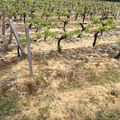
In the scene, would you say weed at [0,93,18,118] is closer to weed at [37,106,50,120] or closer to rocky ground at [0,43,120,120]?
rocky ground at [0,43,120,120]

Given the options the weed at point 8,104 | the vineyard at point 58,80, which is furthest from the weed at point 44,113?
the weed at point 8,104

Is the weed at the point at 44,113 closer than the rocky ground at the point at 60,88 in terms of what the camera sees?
Yes

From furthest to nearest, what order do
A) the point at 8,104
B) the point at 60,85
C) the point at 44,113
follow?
the point at 60,85, the point at 8,104, the point at 44,113

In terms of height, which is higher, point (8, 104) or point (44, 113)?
point (8, 104)

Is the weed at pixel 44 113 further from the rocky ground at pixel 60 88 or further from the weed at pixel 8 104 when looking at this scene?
the weed at pixel 8 104

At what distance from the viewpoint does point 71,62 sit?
10.8 meters

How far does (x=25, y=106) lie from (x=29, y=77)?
1.20 metres

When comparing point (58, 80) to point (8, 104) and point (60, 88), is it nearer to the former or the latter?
point (60, 88)

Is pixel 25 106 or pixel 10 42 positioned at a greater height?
pixel 10 42

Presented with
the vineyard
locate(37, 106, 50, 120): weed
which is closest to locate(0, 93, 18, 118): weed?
the vineyard

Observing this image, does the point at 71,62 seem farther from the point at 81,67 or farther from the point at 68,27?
the point at 68,27

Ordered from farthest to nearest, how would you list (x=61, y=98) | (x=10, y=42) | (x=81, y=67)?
1. (x=10, y=42)
2. (x=81, y=67)
3. (x=61, y=98)

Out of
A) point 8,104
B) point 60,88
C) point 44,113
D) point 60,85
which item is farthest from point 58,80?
point 8,104

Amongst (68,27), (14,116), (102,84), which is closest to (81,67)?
(102,84)
